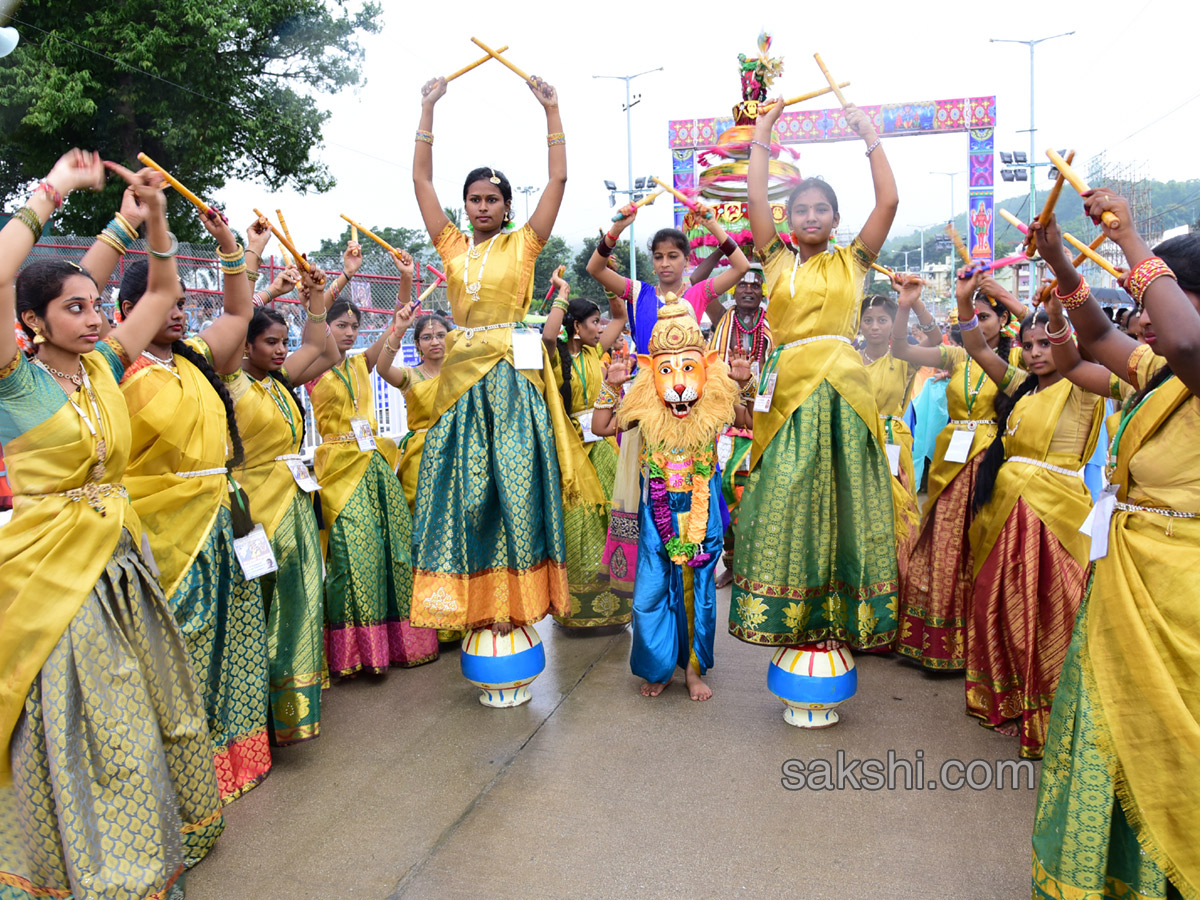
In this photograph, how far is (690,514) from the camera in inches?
150

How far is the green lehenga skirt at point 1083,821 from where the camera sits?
6.68 feet

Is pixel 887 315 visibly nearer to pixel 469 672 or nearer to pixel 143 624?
pixel 469 672

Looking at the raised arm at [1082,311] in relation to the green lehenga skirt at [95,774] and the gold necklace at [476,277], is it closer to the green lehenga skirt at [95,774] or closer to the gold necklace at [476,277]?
the gold necklace at [476,277]

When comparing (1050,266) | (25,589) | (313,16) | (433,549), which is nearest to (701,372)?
(433,549)

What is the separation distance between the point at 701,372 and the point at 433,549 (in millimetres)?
1379

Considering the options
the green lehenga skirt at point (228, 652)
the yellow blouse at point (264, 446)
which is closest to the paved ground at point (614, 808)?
the green lehenga skirt at point (228, 652)

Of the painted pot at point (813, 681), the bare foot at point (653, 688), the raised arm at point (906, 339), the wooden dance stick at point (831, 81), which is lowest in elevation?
the bare foot at point (653, 688)

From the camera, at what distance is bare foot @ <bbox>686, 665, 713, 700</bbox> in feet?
12.9

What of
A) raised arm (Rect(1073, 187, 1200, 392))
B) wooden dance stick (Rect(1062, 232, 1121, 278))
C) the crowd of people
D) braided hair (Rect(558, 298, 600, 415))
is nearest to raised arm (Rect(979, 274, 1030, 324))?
the crowd of people

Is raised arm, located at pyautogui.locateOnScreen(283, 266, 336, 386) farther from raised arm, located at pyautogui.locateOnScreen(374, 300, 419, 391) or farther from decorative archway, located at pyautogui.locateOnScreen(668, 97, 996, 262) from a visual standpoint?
decorative archway, located at pyautogui.locateOnScreen(668, 97, 996, 262)

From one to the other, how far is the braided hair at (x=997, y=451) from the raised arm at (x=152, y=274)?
10.8 ft

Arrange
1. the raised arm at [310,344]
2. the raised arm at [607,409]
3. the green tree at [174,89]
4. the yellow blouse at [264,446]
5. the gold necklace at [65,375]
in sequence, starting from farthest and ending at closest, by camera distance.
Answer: the green tree at [174,89], the raised arm at [607,409], the raised arm at [310,344], the yellow blouse at [264,446], the gold necklace at [65,375]

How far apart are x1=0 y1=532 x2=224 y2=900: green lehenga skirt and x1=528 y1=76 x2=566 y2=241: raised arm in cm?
206

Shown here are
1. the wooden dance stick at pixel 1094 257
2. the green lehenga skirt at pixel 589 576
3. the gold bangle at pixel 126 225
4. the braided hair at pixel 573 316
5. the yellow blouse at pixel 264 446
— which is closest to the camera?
the wooden dance stick at pixel 1094 257
